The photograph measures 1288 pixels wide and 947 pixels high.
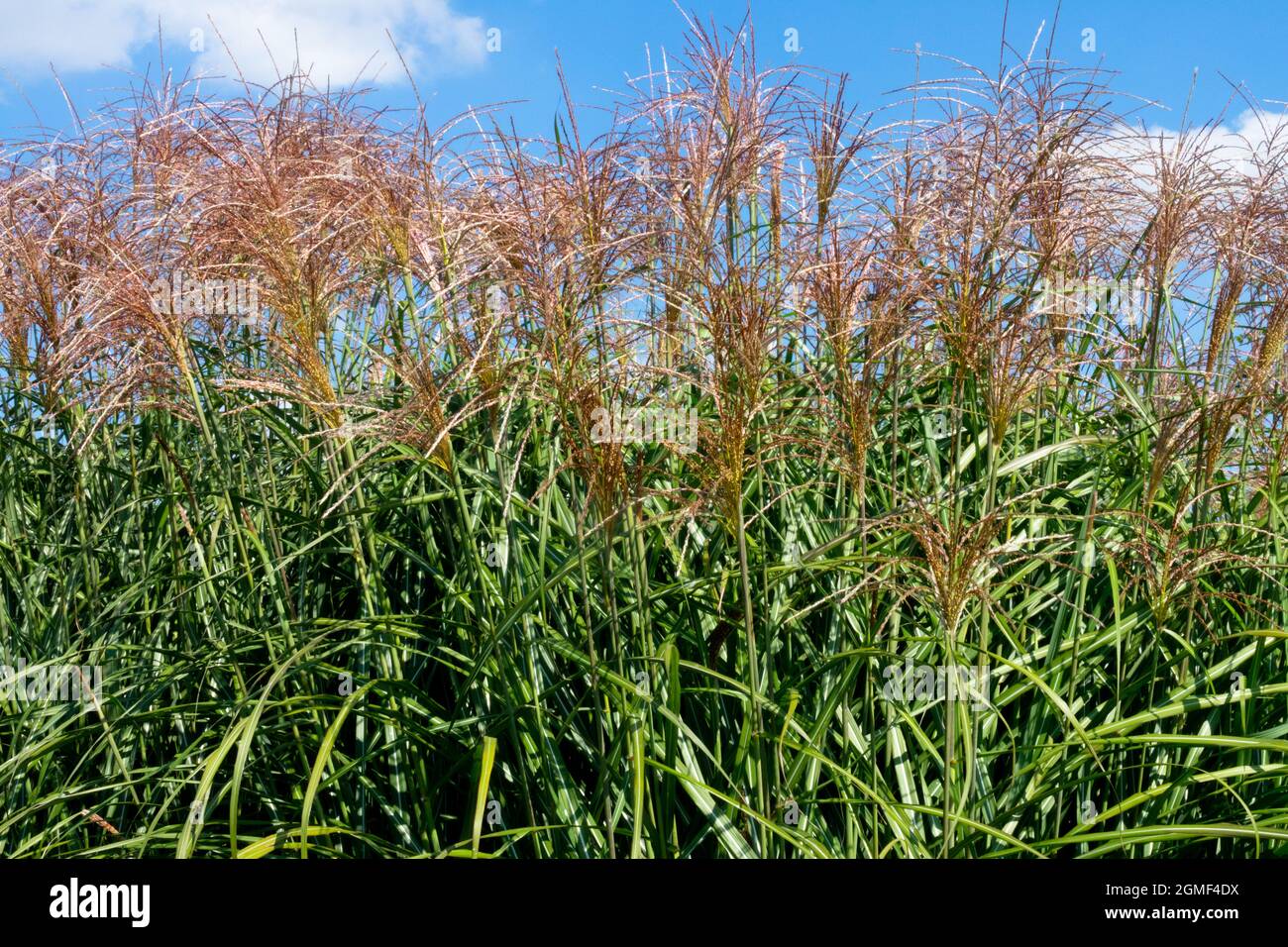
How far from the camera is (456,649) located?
144 inches

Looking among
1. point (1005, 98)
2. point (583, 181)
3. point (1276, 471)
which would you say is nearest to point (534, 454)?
point (583, 181)

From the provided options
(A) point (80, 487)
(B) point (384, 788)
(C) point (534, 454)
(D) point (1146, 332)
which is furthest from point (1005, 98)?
(A) point (80, 487)

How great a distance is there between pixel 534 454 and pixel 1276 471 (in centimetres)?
251

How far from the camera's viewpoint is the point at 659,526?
11.4 ft

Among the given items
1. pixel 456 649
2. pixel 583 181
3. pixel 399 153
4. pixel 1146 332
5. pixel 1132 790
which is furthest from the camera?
pixel 1146 332

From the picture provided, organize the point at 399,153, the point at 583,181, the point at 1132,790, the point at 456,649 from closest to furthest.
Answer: the point at 583,181, the point at 1132,790, the point at 456,649, the point at 399,153

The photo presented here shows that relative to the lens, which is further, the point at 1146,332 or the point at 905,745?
the point at 1146,332

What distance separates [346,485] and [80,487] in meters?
1.26

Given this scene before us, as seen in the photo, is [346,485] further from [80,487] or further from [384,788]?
[80,487]

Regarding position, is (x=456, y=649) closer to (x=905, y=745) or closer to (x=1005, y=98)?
(x=905, y=745)

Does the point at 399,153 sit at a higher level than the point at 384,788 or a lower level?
higher

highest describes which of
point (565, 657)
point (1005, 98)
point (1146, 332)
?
point (1005, 98)

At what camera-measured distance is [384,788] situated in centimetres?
353

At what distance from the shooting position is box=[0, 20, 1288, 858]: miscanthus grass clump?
9.50ft
